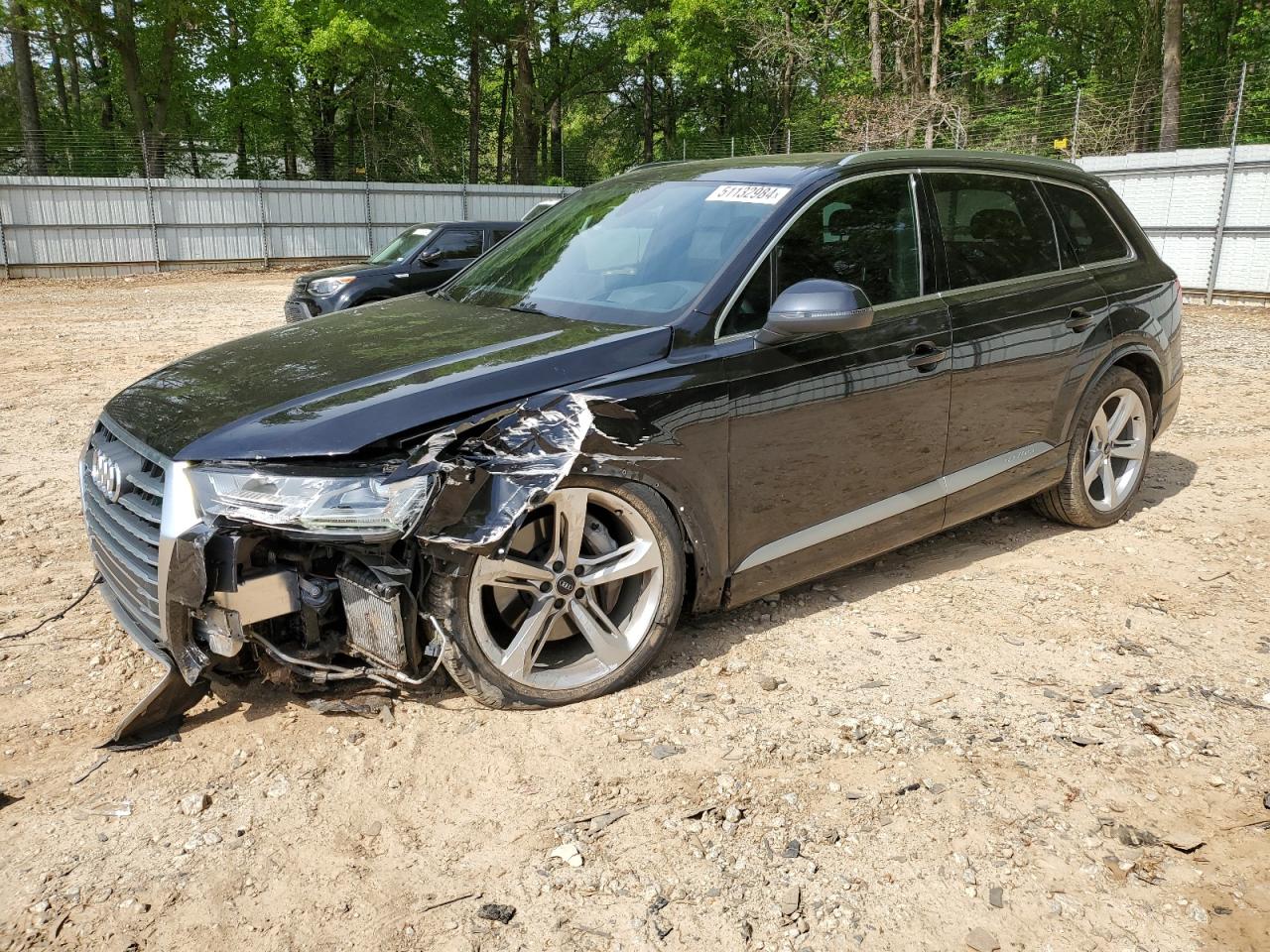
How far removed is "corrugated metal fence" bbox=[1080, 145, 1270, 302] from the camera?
47.8 ft

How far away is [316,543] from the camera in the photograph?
2943 millimetres

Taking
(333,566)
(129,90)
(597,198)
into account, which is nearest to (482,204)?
(129,90)

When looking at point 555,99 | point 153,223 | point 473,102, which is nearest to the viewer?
point 153,223

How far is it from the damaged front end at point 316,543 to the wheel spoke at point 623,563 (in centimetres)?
39

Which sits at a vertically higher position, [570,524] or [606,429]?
[606,429]

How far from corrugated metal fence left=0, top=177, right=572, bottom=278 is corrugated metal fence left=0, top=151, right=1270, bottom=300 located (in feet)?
0.08

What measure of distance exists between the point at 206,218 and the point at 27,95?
323 inches

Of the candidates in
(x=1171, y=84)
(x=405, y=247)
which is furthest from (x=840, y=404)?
(x=1171, y=84)

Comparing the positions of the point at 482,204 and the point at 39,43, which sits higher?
the point at 39,43

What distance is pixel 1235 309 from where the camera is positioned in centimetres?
1481

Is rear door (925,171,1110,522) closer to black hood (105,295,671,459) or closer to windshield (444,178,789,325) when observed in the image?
windshield (444,178,789,325)

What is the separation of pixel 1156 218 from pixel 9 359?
630 inches

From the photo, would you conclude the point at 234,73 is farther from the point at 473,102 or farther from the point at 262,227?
the point at 262,227

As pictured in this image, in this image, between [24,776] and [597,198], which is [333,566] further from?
[597,198]
